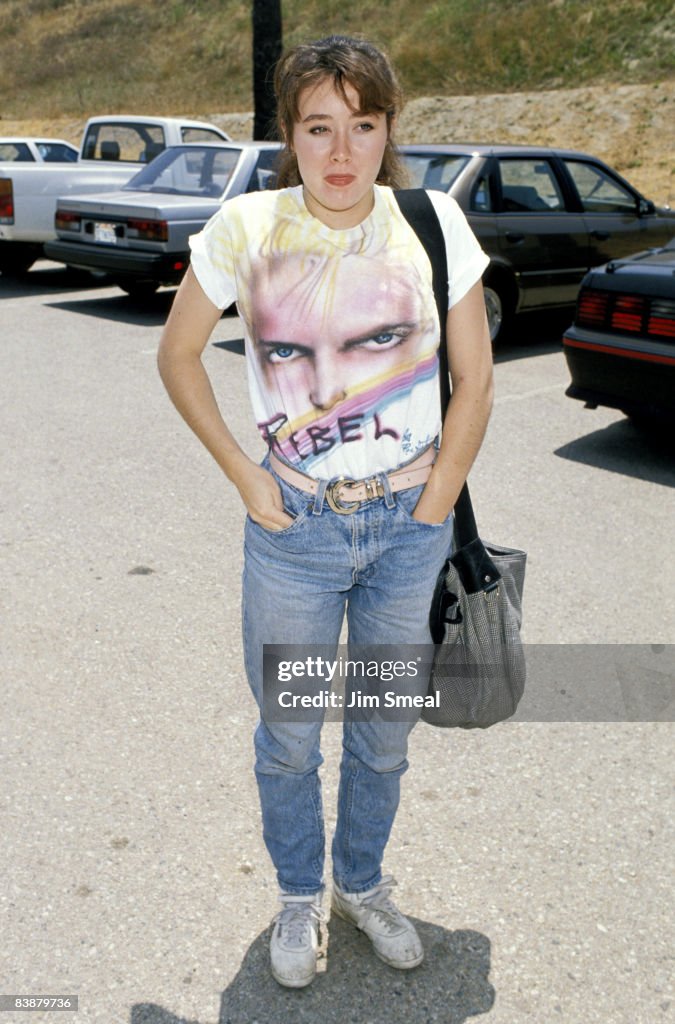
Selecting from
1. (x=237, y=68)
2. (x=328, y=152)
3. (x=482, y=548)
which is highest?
(x=328, y=152)

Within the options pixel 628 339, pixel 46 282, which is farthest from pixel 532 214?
pixel 46 282

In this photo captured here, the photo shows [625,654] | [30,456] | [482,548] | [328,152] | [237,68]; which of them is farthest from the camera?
[237,68]

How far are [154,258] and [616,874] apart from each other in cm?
761

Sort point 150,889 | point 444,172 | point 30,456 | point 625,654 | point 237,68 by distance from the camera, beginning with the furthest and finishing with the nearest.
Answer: point 237,68 < point 444,172 < point 30,456 < point 625,654 < point 150,889

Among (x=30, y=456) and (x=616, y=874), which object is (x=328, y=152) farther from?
(x=30, y=456)

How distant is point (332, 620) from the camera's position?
7.13ft

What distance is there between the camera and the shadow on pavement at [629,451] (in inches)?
229

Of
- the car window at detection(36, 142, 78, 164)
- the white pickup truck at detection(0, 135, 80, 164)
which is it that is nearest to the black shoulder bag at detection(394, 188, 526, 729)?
the white pickup truck at detection(0, 135, 80, 164)

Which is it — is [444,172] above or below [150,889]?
above

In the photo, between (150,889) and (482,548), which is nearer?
(482,548)

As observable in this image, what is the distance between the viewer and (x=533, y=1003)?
2305mm

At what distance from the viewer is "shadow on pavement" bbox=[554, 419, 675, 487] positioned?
5804 millimetres

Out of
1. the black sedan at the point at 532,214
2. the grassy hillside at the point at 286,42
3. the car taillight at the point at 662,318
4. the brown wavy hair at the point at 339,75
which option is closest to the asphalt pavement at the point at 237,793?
the car taillight at the point at 662,318

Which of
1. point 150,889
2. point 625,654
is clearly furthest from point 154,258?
point 150,889
